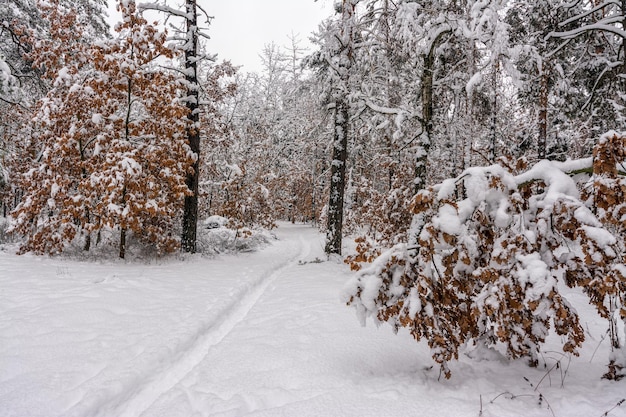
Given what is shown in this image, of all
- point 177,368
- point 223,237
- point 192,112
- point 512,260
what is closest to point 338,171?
point 192,112

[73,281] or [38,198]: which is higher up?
[38,198]

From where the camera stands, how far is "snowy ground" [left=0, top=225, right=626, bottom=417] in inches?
134

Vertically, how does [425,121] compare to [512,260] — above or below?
above

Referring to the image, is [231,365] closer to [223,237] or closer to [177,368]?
[177,368]

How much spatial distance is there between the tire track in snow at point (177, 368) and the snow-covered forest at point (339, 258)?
32 mm

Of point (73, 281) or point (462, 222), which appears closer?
point (462, 222)

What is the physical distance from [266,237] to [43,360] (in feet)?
49.9

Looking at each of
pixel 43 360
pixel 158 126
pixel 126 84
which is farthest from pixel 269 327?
pixel 126 84

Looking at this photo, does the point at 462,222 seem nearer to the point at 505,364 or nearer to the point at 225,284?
the point at 505,364

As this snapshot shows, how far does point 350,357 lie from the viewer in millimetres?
4555

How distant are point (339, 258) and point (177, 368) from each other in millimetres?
8528

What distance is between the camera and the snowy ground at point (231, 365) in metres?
3.41

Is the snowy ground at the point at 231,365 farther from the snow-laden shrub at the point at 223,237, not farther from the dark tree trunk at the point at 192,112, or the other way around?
the snow-laden shrub at the point at 223,237

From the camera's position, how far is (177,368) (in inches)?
179
